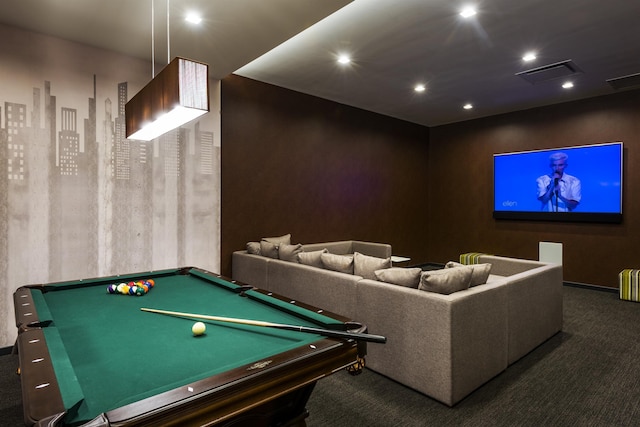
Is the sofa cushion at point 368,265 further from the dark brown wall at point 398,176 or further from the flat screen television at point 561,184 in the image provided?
the flat screen television at point 561,184

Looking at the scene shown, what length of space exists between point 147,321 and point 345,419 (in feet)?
4.36

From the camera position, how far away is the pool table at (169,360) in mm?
1044

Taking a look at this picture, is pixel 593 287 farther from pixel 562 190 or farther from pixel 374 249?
pixel 374 249

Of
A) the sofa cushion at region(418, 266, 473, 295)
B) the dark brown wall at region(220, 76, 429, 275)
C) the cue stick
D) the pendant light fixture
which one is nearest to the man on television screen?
the dark brown wall at region(220, 76, 429, 275)

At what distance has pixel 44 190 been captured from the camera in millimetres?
3346

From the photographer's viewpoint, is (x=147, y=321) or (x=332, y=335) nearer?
(x=332, y=335)

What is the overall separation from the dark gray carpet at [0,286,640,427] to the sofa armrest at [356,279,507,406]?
0.10 meters

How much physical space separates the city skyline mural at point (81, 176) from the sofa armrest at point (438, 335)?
2.54 m

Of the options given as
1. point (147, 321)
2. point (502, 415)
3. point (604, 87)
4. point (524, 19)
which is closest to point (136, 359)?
point (147, 321)

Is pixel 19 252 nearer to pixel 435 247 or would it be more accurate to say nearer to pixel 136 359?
pixel 136 359

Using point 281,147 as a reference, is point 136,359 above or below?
below

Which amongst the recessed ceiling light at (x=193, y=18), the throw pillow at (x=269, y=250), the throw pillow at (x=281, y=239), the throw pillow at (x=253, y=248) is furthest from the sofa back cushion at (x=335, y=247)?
the recessed ceiling light at (x=193, y=18)

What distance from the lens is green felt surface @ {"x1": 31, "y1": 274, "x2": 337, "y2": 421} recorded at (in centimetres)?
120

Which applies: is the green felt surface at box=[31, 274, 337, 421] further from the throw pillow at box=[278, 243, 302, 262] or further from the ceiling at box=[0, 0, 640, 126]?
the ceiling at box=[0, 0, 640, 126]
